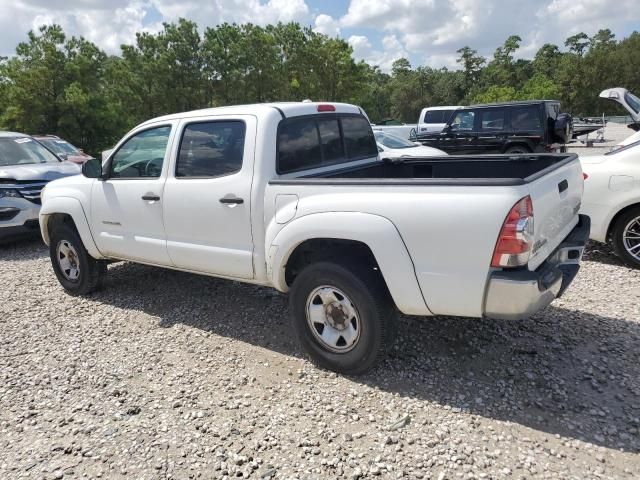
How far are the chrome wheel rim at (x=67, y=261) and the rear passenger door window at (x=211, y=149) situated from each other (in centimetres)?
210

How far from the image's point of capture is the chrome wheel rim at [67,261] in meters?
5.59

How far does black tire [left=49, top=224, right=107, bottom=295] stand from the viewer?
543 cm

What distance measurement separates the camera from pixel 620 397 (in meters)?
3.20

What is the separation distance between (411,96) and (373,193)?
249 ft

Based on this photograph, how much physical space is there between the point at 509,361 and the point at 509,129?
10.5m

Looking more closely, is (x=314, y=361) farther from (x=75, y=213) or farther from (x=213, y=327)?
(x=75, y=213)

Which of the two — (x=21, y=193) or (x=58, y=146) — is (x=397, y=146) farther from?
(x=58, y=146)

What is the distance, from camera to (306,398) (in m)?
3.43

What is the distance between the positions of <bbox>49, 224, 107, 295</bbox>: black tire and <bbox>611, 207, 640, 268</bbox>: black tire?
5819 millimetres

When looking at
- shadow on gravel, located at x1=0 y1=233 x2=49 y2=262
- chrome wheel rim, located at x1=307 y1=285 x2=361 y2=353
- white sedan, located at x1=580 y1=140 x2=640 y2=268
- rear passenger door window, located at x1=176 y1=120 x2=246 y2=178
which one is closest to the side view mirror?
rear passenger door window, located at x1=176 y1=120 x2=246 y2=178

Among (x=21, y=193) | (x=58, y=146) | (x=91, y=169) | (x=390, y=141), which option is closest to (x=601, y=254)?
(x=91, y=169)

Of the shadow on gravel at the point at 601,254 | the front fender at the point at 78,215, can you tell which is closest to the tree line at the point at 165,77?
the front fender at the point at 78,215

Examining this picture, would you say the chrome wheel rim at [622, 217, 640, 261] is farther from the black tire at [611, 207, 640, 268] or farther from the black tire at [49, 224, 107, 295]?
the black tire at [49, 224, 107, 295]

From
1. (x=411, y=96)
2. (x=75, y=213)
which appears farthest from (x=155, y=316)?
(x=411, y=96)
